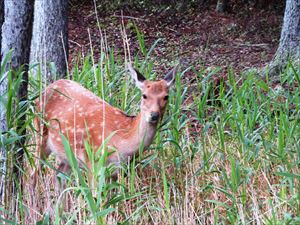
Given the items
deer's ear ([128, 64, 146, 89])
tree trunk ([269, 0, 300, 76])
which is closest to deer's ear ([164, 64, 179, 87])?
deer's ear ([128, 64, 146, 89])

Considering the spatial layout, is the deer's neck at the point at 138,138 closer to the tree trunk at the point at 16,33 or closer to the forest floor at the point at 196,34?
the tree trunk at the point at 16,33

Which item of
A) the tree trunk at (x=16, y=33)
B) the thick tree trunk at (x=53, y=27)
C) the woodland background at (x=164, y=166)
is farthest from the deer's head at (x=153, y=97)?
the thick tree trunk at (x=53, y=27)

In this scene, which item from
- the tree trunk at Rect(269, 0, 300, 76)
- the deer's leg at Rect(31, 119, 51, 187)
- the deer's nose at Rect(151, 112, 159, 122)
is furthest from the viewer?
the tree trunk at Rect(269, 0, 300, 76)

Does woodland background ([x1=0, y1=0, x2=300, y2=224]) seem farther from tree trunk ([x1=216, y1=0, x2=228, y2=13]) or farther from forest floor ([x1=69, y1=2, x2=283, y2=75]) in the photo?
A: tree trunk ([x1=216, y1=0, x2=228, y2=13])

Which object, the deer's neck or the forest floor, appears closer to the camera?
the deer's neck

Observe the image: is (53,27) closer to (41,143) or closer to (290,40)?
(290,40)

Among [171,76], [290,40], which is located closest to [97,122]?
[171,76]

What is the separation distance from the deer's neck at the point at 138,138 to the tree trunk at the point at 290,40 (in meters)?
4.22

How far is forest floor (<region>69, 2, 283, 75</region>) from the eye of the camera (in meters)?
13.6

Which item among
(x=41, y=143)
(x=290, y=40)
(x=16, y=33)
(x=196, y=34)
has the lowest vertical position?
(x=196, y=34)

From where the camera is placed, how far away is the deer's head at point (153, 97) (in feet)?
17.8

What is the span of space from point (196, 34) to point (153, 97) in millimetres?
10846

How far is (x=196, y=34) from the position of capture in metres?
16.2

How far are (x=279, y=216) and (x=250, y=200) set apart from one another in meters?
0.44
